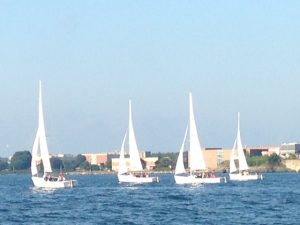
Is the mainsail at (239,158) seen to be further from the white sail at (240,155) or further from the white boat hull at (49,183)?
the white boat hull at (49,183)

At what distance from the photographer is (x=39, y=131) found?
407ft

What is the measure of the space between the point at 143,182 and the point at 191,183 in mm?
11979

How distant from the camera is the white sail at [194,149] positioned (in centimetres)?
13525

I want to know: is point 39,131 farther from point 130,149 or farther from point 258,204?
point 258,204

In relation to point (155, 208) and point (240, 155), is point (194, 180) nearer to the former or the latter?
point (240, 155)

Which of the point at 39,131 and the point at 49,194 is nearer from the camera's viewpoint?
the point at 49,194

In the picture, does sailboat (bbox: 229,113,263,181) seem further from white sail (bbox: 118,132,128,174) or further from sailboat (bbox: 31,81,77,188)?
sailboat (bbox: 31,81,77,188)

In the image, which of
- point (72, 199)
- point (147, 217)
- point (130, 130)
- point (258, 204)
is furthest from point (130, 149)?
point (147, 217)

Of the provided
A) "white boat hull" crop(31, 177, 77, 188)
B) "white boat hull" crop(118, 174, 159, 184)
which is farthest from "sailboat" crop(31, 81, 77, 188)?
"white boat hull" crop(118, 174, 159, 184)

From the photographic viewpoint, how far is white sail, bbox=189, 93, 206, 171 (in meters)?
135

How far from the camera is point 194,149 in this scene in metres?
135

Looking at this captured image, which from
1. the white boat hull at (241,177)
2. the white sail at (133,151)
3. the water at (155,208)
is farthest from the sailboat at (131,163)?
the water at (155,208)

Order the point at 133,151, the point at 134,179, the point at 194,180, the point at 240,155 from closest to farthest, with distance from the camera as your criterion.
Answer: the point at 194,180
the point at 134,179
the point at 133,151
the point at 240,155

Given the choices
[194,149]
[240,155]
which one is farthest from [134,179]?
[240,155]
